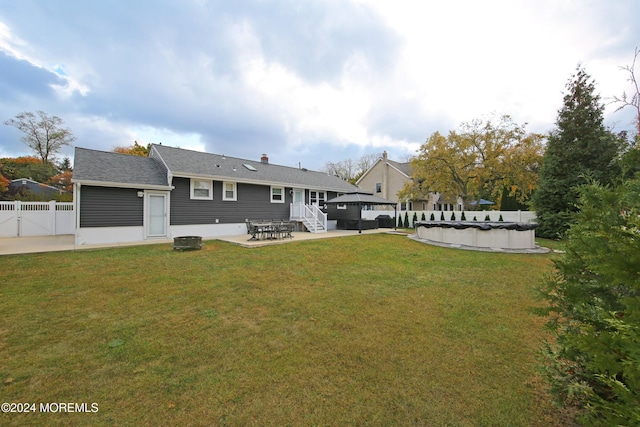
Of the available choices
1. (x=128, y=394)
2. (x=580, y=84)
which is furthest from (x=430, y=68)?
(x=128, y=394)

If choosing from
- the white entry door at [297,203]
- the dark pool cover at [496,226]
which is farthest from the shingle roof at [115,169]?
the dark pool cover at [496,226]

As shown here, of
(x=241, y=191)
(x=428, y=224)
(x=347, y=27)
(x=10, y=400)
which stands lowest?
(x=10, y=400)

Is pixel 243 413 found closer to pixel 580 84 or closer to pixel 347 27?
pixel 347 27

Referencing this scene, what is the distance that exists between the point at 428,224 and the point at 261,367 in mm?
11404

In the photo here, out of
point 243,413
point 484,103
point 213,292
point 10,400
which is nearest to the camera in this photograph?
point 243,413

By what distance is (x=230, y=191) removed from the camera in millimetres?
14219

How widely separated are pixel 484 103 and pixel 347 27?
1317 cm

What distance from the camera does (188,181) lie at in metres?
12.8

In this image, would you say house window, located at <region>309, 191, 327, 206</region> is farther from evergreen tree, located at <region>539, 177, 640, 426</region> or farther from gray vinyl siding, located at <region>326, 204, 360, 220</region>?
evergreen tree, located at <region>539, 177, 640, 426</region>

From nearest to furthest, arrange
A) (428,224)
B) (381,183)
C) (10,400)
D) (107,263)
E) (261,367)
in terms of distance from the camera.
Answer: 1. (10,400)
2. (261,367)
3. (107,263)
4. (428,224)
5. (381,183)

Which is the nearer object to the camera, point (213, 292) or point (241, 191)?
point (213, 292)

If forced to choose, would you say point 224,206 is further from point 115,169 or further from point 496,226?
point 496,226

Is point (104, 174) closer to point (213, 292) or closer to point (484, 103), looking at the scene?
point (213, 292)

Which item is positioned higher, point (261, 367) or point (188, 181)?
point (188, 181)
